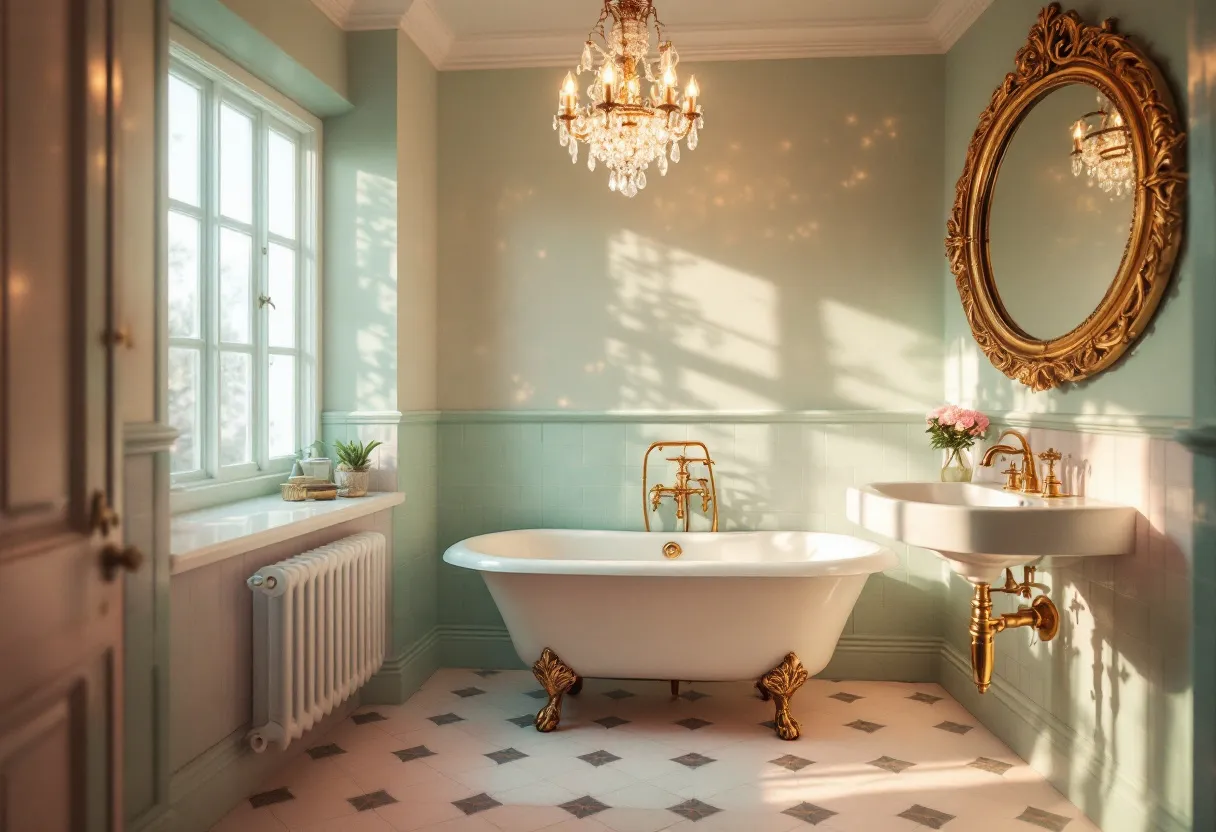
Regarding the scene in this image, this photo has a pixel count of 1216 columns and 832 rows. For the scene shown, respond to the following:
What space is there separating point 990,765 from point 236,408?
2.91m

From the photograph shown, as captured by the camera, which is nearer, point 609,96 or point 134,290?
point 134,290

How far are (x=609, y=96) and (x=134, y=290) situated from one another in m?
1.46

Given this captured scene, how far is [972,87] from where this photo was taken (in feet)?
12.2

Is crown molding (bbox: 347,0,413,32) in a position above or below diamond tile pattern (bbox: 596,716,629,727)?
above

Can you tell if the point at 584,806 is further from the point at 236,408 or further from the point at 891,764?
the point at 236,408

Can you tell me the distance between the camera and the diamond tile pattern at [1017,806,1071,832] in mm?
2625

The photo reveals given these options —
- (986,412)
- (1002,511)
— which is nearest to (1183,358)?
(1002,511)

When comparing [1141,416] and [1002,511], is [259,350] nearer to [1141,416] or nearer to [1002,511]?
[1002,511]

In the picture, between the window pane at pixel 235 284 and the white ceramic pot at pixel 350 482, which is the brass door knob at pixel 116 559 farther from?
the white ceramic pot at pixel 350 482

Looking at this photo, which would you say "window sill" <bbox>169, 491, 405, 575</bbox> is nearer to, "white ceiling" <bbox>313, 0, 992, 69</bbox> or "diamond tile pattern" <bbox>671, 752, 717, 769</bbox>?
"diamond tile pattern" <bbox>671, 752, 717, 769</bbox>

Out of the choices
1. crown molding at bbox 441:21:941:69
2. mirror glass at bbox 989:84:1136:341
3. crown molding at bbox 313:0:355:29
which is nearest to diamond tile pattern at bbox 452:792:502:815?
mirror glass at bbox 989:84:1136:341

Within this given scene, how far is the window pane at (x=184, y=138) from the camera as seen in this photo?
291cm

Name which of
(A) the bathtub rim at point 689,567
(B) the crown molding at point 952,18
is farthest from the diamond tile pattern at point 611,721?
(B) the crown molding at point 952,18

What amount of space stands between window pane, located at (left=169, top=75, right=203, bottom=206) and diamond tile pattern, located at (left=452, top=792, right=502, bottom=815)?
2094 mm
